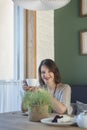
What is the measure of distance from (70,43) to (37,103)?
181 cm

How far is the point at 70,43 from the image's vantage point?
11.6 ft

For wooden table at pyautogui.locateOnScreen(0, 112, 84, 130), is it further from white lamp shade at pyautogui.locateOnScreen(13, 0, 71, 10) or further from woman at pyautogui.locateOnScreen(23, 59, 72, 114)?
white lamp shade at pyautogui.locateOnScreen(13, 0, 71, 10)

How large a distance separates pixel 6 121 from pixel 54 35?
2029mm

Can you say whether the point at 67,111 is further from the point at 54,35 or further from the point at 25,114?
the point at 54,35

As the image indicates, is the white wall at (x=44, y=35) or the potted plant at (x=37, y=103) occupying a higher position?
the white wall at (x=44, y=35)

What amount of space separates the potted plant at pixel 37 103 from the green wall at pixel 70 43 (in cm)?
152

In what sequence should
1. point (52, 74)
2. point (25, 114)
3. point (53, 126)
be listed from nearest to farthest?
point (53, 126) → point (25, 114) → point (52, 74)

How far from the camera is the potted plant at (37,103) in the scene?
1841mm

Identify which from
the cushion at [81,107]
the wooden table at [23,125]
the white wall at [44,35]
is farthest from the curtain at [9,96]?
the wooden table at [23,125]

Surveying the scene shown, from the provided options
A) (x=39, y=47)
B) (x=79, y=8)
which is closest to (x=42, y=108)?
(x=39, y=47)

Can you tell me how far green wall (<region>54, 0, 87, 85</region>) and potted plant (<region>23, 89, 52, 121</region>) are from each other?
59.8 inches

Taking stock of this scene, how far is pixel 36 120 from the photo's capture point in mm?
1869

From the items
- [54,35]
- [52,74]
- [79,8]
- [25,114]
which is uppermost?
[79,8]

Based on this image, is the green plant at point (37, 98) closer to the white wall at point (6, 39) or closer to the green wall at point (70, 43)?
the white wall at point (6, 39)
